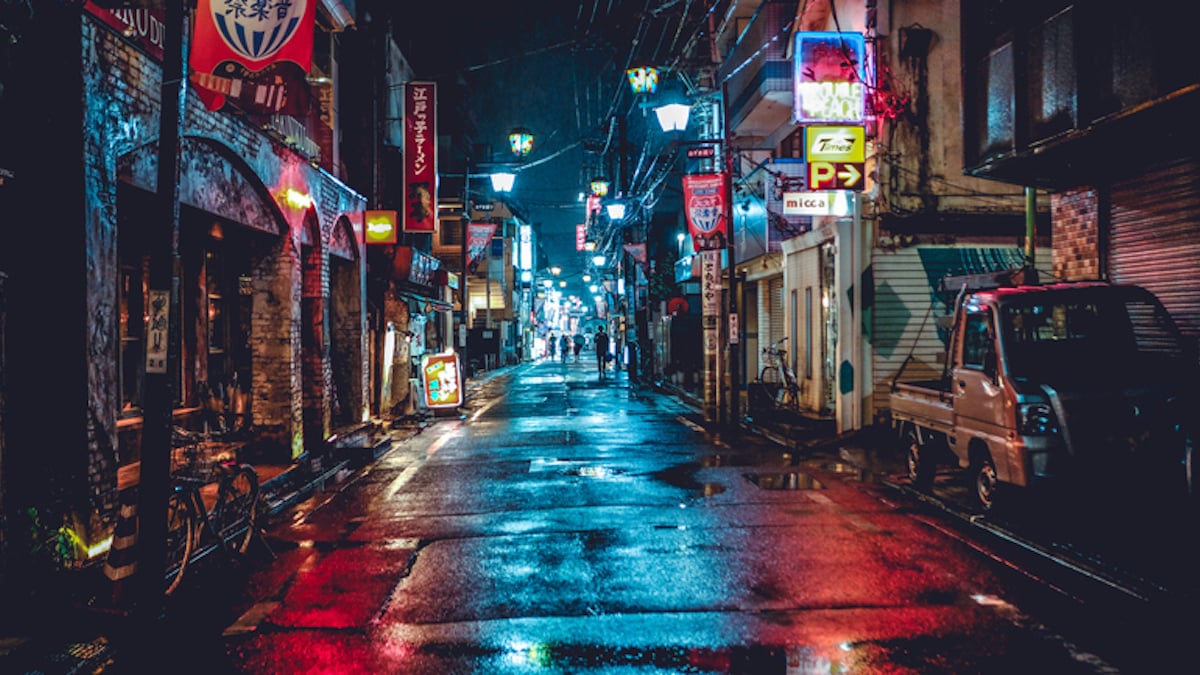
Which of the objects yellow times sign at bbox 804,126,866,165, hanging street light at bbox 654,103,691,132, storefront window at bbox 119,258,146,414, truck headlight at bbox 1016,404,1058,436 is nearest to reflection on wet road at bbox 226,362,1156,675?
truck headlight at bbox 1016,404,1058,436

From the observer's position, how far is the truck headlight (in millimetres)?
8109

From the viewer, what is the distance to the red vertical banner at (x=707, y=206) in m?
19.3

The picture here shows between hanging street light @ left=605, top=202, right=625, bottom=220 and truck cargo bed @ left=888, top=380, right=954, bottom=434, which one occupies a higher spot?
hanging street light @ left=605, top=202, right=625, bottom=220

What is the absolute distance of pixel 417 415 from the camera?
22.3m

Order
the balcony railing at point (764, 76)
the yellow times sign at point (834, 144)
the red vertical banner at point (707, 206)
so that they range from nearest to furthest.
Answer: the yellow times sign at point (834, 144) < the red vertical banner at point (707, 206) < the balcony railing at point (764, 76)

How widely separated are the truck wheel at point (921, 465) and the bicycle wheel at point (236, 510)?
28.1ft

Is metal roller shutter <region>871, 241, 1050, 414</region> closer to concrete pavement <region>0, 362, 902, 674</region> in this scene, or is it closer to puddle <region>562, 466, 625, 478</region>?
puddle <region>562, 466, 625, 478</region>

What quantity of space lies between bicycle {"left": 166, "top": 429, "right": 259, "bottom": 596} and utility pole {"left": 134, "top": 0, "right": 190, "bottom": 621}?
0.91 ft

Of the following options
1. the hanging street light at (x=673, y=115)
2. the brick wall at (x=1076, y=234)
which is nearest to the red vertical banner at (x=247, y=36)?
the brick wall at (x=1076, y=234)

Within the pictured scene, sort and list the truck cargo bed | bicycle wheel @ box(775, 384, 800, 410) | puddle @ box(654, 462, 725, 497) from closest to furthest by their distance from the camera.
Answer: the truck cargo bed
puddle @ box(654, 462, 725, 497)
bicycle wheel @ box(775, 384, 800, 410)

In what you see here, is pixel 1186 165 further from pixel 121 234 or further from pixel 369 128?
pixel 369 128

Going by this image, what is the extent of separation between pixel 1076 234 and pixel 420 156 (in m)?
14.9

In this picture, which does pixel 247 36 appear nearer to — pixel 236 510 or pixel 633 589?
pixel 236 510

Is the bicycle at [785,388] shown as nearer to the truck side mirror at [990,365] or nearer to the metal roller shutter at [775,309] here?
the metal roller shutter at [775,309]
